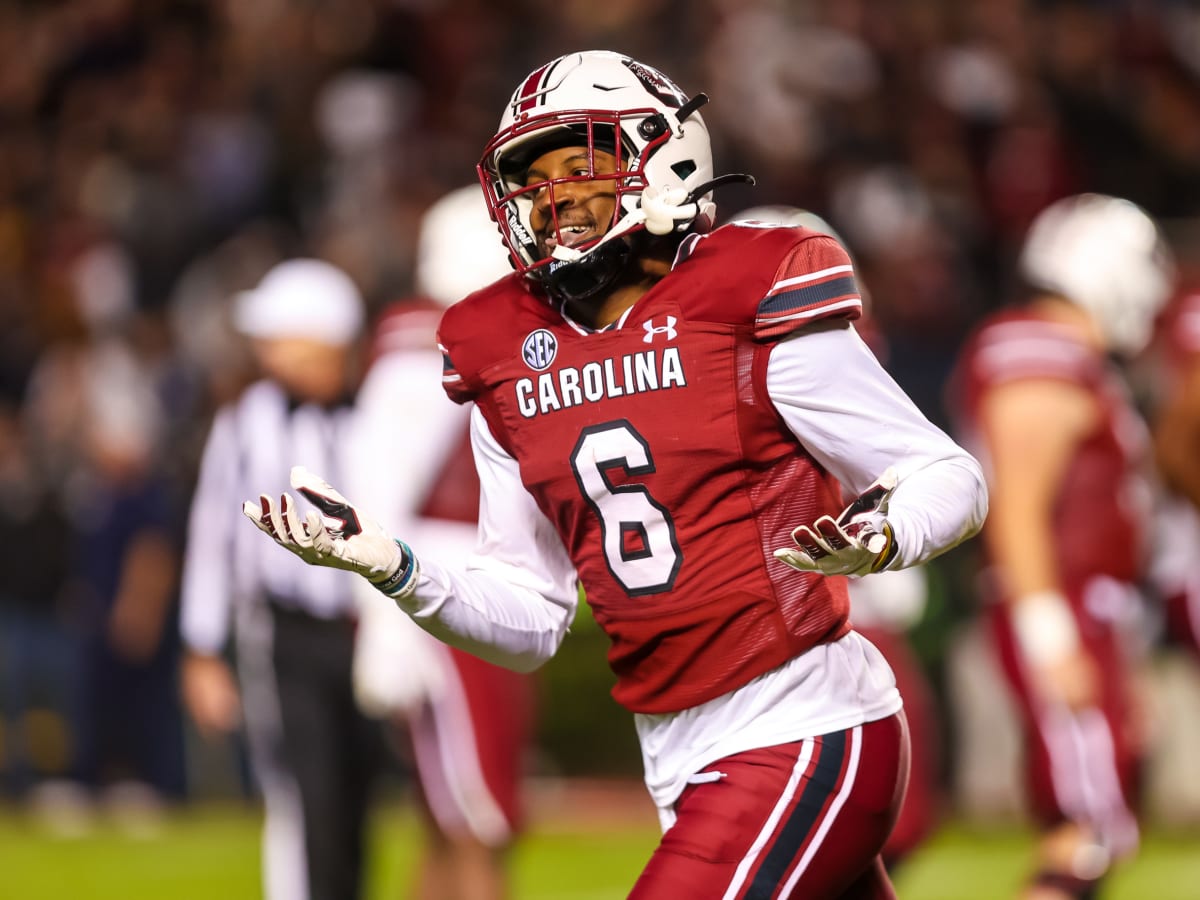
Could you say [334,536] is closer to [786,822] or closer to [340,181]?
[786,822]

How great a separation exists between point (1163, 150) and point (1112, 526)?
6331mm

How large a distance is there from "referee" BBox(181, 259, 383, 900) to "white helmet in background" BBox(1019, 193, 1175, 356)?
2.11 m

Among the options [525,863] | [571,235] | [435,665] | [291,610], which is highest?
[571,235]

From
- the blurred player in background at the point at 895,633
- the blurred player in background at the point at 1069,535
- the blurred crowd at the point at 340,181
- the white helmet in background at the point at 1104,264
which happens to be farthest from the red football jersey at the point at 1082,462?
the blurred crowd at the point at 340,181

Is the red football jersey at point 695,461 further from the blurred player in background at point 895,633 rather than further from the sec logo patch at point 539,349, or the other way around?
the blurred player in background at point 895,633

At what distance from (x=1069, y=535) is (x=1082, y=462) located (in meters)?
0.18

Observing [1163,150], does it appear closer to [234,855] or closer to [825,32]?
[825,32]

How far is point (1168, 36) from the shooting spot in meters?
11.0

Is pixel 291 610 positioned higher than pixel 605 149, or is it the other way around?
pixel 605 149

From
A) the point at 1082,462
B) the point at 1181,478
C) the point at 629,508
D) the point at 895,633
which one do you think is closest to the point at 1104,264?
the point at 1082,462

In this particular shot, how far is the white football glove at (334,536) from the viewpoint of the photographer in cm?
279

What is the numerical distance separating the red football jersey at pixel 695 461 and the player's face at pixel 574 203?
140 mm

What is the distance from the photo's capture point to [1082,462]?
4.71 metres

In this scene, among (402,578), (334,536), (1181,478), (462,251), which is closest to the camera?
(334,536)
